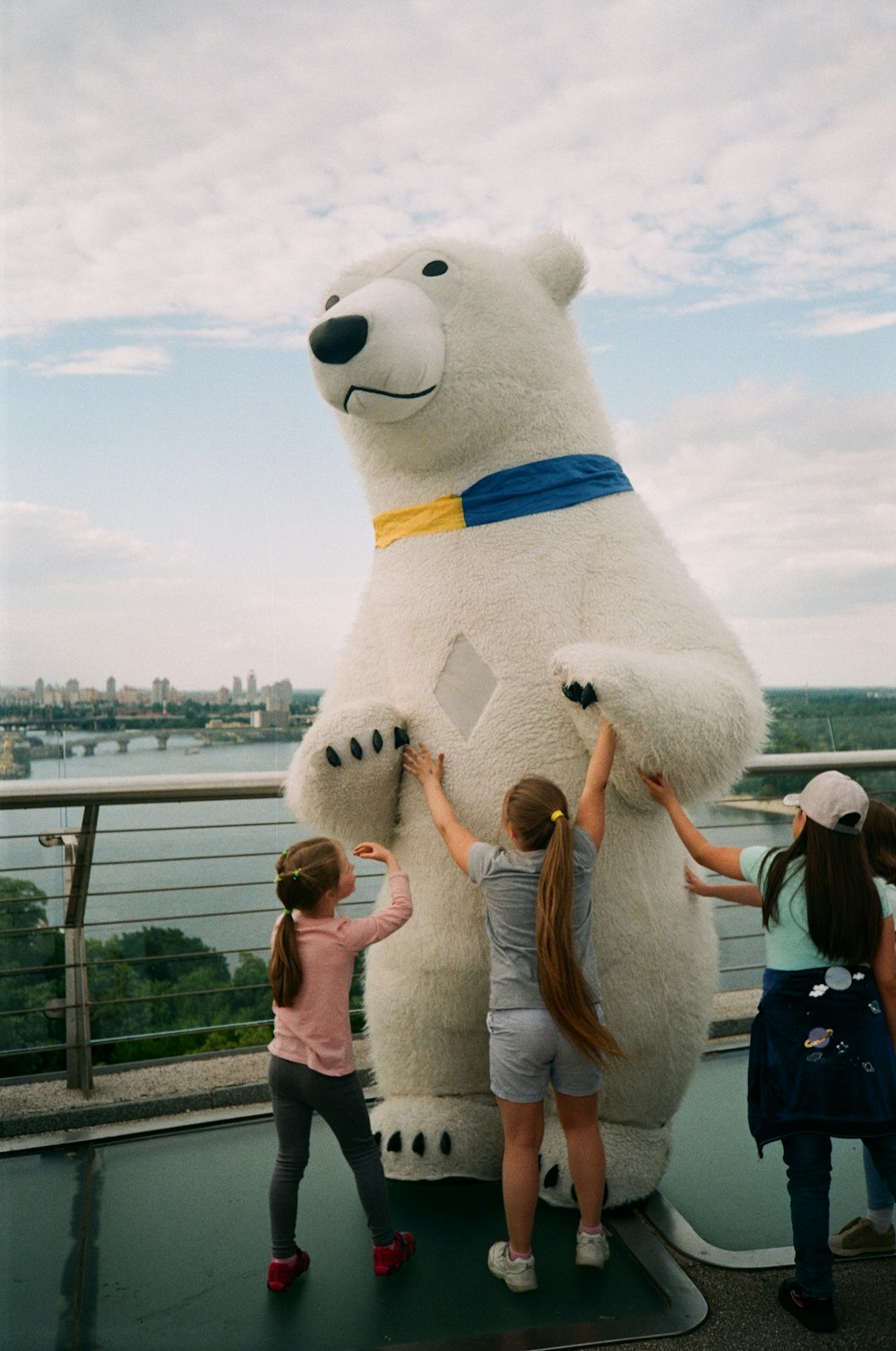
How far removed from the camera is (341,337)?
6.48 ft

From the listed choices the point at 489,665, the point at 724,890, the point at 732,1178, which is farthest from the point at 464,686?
the point at 732,1178

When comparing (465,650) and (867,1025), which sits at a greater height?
(465,650)

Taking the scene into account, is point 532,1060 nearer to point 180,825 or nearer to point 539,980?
point 539,980

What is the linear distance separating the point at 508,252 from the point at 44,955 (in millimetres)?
2478

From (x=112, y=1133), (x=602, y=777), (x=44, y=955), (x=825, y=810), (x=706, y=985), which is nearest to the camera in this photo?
(x=825, y=810)

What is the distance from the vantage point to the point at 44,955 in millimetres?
3084

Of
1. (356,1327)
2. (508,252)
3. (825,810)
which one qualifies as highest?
(508,252)

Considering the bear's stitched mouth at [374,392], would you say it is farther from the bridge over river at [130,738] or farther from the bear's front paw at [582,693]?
the bridge over river at [130,738]

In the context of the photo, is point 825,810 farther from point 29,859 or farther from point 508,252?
point 29,859

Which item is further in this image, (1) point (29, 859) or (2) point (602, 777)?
(1) point (29, 859)

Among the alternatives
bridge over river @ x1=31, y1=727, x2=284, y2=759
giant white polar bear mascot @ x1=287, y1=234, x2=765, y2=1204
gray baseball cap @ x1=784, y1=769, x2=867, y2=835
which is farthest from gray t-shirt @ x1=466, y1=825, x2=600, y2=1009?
bridge over river @ x1=31, y1=727, x2=284, y2=759

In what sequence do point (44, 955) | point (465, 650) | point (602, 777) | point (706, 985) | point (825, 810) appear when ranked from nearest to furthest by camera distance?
A: point (825, 810) < point (602, 777) < point (465, 650) < point (706, 985) < point (44, 955)

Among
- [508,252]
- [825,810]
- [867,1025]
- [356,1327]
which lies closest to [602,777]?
[825,810]

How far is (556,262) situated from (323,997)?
1.71 meters
